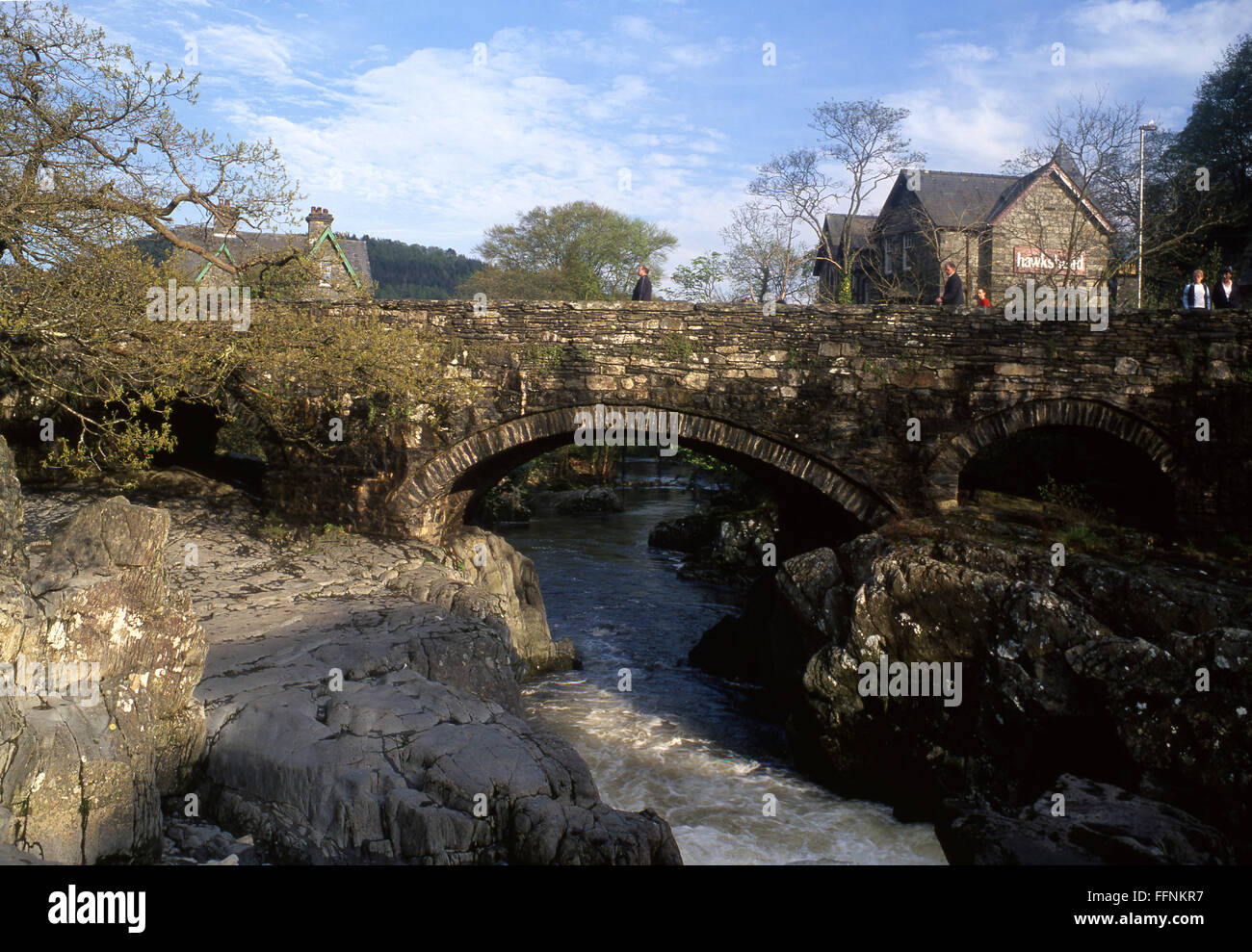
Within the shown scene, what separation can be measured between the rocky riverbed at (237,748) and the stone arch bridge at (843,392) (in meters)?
4.80

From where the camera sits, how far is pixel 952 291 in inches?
566

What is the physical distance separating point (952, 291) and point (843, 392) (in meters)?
3.68

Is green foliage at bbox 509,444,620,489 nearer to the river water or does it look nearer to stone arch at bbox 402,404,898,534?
the river water

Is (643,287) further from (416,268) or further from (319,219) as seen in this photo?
(416,268)

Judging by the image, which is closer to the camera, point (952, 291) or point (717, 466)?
point (952, 291)

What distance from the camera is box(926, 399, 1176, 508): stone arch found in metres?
12.0

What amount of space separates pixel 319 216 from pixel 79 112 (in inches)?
732

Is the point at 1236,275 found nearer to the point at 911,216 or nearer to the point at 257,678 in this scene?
the point at 911,216

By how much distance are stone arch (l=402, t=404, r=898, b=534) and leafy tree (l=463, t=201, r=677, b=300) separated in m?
33.4

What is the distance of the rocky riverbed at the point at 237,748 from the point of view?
4.63 metres

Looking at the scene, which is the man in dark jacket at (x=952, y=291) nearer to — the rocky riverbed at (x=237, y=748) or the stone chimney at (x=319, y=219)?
the rocky riverbed at (x=237, y=748)

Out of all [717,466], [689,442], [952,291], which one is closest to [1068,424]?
[952,291]

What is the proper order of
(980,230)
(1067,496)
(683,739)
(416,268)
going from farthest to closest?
(416,268)
(980,230)
(1067,496)
(683,739)

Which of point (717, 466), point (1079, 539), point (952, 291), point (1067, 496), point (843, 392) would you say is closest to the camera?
point (1079, 539)
